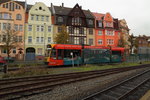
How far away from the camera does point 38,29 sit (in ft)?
117

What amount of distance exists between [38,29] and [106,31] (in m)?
22.1

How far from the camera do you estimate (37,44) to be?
34.9 metres

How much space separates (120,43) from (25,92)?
39795 mm

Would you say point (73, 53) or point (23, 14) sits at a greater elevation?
point (23, 14)

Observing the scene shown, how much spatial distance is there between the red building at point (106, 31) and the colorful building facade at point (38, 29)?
51.0 ft

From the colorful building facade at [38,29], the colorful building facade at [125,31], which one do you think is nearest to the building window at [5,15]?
the colorful building facade at [38,29]

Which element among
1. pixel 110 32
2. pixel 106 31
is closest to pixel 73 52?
pixel 106 31

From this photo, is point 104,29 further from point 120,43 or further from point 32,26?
point 32,26

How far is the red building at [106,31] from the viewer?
141 feet

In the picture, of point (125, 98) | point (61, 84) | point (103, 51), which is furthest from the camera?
point (103, 51)

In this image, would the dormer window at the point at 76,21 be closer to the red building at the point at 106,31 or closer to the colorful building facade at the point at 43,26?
the colorful building facade at the point at 43,26

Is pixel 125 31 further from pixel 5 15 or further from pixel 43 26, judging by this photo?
pixel 5 15

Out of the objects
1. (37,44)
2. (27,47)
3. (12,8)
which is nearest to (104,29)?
(37,44)

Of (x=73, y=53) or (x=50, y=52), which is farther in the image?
(x=73, y=53)
